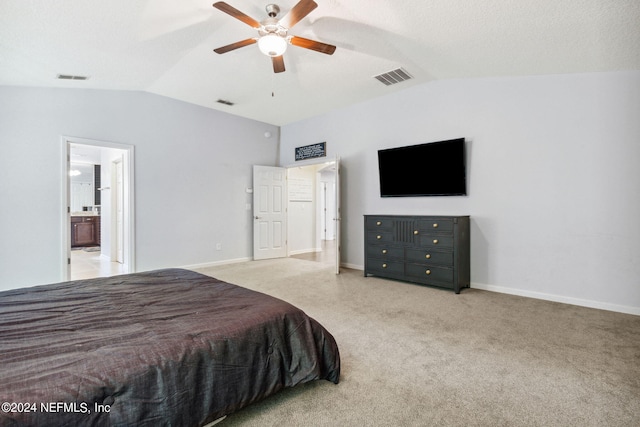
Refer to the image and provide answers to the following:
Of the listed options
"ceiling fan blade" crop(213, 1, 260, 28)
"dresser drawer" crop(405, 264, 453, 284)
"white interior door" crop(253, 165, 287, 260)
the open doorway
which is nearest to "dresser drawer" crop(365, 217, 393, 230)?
"dresser drawer" crop(405, 264, 453, 284)

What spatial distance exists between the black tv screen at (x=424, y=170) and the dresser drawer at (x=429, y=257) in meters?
0.88

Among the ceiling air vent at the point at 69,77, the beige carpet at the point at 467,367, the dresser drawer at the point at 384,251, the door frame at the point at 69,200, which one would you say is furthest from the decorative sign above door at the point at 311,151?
the ceiling air vent at the point at 69,77

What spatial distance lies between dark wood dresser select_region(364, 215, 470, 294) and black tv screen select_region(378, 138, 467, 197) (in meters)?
0.52

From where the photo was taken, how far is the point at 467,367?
81.7 inches

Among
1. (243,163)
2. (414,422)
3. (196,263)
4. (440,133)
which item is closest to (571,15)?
(440,133)

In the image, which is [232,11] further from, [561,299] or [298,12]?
[561,299]

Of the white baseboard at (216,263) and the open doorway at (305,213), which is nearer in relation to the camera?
the white baseboard at (216,263)

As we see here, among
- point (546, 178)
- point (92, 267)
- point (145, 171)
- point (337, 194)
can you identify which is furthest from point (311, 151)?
point (92, 267)

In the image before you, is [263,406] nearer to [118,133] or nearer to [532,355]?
[532,355]

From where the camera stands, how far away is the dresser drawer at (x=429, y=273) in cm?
393

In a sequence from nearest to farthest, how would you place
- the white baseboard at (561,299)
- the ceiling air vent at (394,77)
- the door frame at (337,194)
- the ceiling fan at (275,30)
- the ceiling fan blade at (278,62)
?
the ceiling fan at (275,30)
the ceiling fan blade at (278,62)
the white baseboard at (561,299)
the ceiling air vent at (394,77)
the door frame at (337,194)

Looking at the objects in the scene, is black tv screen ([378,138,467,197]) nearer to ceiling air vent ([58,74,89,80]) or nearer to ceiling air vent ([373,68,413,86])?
ceiling air vent ([373,68,413,86])

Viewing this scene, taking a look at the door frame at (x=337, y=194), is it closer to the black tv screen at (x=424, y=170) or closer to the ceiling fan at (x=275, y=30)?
the black tv screen at (x=424, y=170)

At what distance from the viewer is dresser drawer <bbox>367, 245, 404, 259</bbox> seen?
14.5ft
